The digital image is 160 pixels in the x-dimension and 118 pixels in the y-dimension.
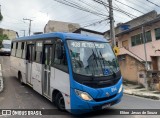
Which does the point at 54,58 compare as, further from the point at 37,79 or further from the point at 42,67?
the point at 37,79

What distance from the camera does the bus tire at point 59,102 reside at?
7250mm

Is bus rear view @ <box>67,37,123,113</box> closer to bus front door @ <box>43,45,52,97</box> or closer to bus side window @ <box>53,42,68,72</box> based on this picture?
bus side window @ <box>53,42,68,72</box>

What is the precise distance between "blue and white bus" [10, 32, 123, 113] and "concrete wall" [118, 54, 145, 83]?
10.5 metres

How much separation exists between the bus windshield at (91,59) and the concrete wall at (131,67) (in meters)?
10.3

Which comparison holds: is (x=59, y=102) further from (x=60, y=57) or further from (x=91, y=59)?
(x=91, y=59)

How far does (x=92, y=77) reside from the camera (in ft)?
21.1

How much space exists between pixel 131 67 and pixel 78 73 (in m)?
12.9

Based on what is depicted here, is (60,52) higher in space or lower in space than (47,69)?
higher

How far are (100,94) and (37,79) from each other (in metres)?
3.76

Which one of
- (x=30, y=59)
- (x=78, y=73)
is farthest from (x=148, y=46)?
(x=78, y=73)

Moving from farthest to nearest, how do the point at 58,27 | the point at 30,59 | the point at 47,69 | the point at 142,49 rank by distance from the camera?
the point at 58,27, the point at 142,49, the point at 30,59, the point at 47,69

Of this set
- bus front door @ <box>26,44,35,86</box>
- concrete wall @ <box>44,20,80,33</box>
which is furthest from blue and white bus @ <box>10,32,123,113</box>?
concrete wall @ <box>44,20,80,33</box>

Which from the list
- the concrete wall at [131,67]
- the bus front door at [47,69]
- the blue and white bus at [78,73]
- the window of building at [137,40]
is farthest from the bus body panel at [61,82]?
the window of building at [137,40]

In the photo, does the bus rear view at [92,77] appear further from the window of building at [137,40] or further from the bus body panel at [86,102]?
the window of building at [137,40]
